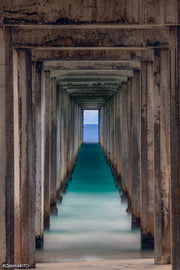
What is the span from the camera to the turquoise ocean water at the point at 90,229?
8883 millimetres

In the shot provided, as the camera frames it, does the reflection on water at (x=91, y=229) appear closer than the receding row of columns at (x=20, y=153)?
No

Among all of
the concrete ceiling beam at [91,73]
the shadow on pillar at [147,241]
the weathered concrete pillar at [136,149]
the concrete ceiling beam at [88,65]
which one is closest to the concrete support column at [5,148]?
the shadow on pillar at [147,241]

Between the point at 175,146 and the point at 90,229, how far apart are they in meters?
6.18

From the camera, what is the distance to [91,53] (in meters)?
8.82

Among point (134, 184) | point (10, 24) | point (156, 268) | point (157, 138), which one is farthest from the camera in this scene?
point (134, 184)

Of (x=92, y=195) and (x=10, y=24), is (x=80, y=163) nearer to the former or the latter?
(x=92, y=195)

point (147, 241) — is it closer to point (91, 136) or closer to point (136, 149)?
point (136, 149)

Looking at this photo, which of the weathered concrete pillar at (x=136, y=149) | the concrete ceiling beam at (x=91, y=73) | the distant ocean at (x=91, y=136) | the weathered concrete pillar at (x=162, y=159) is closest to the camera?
the weathered concrete pillar at (x=162, y=159)

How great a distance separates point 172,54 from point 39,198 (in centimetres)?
468

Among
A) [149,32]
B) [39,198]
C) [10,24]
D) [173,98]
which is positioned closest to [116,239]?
[39,198]

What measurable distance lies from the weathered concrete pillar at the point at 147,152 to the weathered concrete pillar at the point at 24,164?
2.65m

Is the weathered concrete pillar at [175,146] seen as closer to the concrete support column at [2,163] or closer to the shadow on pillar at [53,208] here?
the concrete support column at [2,163]

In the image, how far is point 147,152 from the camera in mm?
9031

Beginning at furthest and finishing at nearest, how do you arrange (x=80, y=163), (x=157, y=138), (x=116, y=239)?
(x=80, y=163)
(x=116, y=239)
(x=157, y=138)
